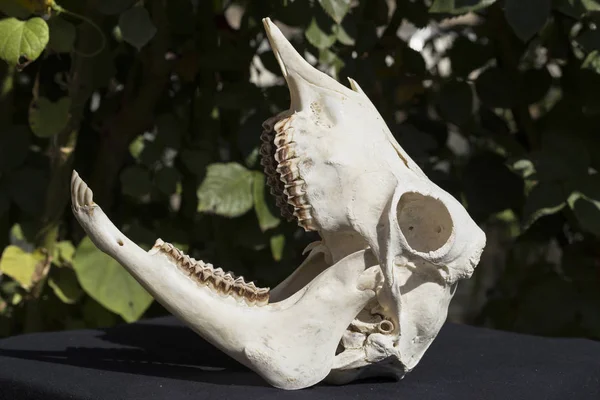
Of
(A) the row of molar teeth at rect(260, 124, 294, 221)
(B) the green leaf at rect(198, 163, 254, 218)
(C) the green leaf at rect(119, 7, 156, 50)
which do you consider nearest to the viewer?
(A) the row of molar teeth at rect(260, 124, 294, 221)

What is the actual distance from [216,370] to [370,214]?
0.29m

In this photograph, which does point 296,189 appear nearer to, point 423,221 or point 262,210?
point 423,221

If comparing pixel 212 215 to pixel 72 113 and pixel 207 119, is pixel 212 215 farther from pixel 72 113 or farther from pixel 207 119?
pixel 72 113

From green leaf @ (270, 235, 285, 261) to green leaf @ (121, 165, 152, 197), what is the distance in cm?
26

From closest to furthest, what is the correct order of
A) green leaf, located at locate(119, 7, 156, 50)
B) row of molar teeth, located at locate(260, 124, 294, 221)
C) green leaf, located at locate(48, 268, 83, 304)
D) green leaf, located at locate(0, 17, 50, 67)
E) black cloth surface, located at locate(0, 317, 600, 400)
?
1. black cloth surface, located at locate(0, 317, 600, 400)
2. row of molar teeth, located at locate(260, 124, 294, 221)
3. green leaf, located at locate(0, 17, 50, 67)
4. green leaf, located at locate(119, 7, 156, 50)
5. green leaf, located at locate(48, 268, 83, 304)

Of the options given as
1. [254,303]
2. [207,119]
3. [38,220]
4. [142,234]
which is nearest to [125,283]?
[142,234]

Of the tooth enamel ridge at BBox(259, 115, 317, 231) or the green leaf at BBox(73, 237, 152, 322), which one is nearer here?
the tooth enamel ridge at BBox(259, 115, 317, 231)

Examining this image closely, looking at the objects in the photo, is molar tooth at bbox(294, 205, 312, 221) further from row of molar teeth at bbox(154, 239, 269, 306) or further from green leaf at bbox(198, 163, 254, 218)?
green leaf at bbox(198, 163, 254, 218)

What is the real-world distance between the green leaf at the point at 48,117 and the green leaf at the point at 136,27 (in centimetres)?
18

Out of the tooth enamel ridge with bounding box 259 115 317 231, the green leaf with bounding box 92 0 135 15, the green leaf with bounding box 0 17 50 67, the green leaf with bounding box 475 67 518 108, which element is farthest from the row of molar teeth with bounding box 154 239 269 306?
the green leaf with bounding box 475 67 518 108

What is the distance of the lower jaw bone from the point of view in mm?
1014

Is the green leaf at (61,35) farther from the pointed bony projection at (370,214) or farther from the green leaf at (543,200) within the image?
the green leaf at (543,200)

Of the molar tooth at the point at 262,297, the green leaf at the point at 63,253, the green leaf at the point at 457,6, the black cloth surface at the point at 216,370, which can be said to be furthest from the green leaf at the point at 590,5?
the green leaf at the point at 63,253

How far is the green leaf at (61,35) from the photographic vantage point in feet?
5.02
